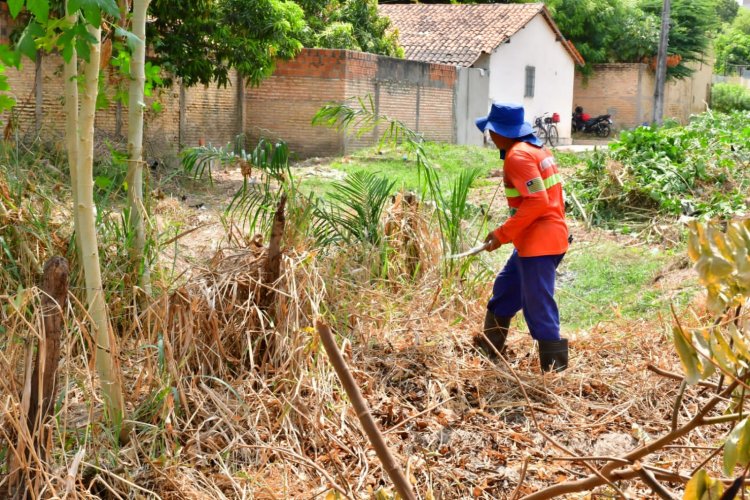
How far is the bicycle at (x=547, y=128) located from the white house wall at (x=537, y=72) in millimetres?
308

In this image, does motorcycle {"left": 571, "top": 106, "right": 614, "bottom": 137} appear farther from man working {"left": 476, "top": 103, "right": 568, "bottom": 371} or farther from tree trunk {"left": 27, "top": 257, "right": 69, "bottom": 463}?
tree trunk {"left": 27, "top": 257, "right": 69, "bottom": 463}

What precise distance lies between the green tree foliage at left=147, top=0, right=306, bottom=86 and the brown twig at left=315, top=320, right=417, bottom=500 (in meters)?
11.4

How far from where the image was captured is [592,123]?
34.1 meters

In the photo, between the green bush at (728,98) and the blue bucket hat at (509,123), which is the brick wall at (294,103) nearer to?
the blue bucket hat at (509,123)

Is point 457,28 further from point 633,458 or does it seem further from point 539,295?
point 633,458

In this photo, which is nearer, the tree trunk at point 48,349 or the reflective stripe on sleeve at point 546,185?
the tree trunk at point 48,349

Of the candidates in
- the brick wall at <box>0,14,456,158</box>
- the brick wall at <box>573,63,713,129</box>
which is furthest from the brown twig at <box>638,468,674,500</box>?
the brick wall at <box>573,63,713,129</box>

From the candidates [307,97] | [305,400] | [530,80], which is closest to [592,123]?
[530,80]

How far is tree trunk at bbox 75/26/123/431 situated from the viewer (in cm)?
366

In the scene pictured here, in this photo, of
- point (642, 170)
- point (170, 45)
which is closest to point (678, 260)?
point (642, 170)

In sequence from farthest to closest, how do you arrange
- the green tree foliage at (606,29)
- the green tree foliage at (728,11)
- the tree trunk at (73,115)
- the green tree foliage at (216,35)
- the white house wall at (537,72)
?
the green tree foliage at (728,11) < the green tree foliage at (606,29) < the white house wall at (537,72) < the green tree foliage at (216,35) < the tree trunk at (73,115)

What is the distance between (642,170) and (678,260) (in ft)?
10.5

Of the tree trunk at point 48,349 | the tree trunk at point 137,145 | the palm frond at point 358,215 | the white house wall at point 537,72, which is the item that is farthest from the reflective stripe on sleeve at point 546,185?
the white house wall at point 537,72

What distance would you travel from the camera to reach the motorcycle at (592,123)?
1329 inches
